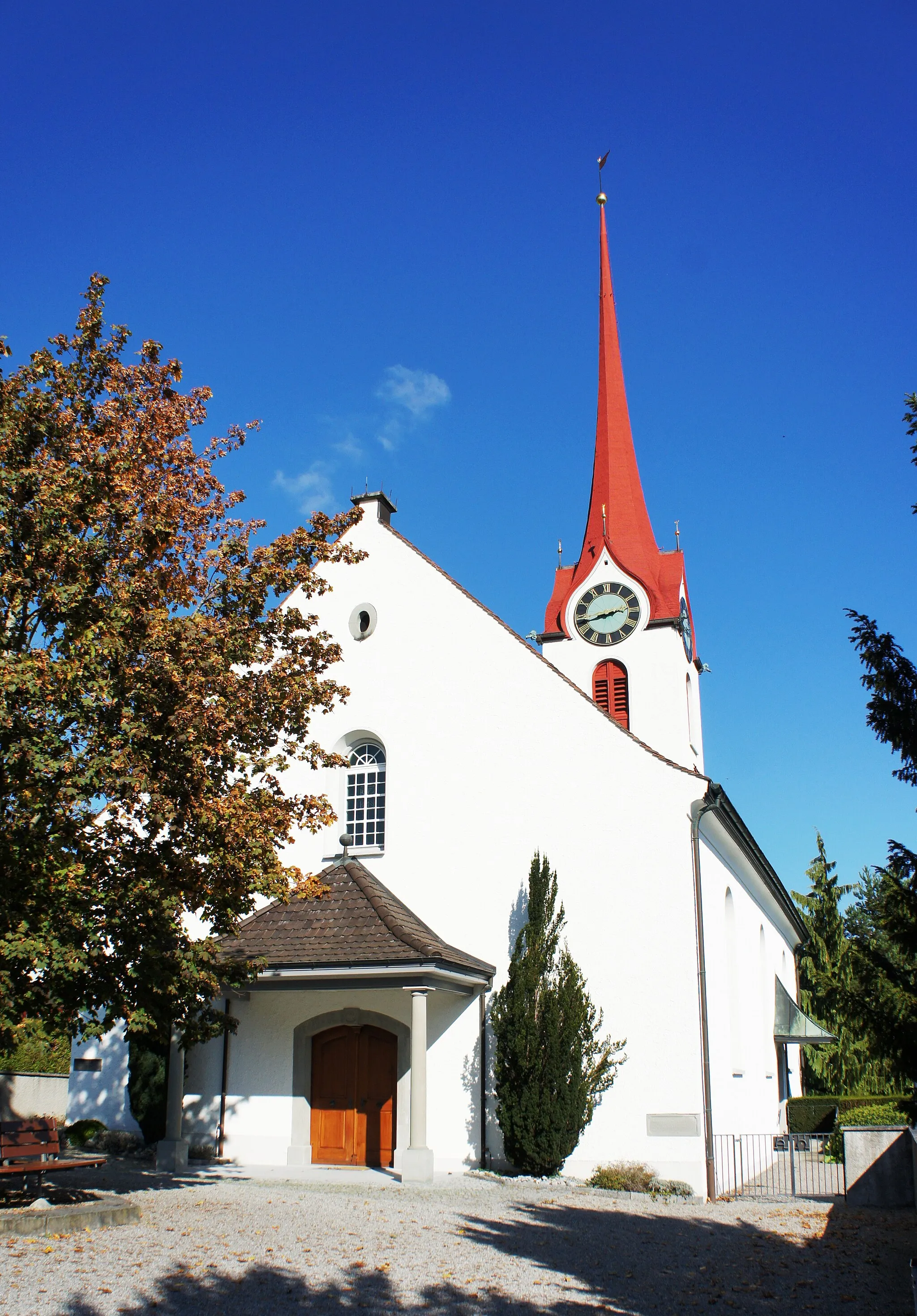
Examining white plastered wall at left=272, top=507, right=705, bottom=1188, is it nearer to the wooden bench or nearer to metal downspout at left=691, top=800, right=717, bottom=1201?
metal downspout at left=691, top=800, right=717, bottom=1201

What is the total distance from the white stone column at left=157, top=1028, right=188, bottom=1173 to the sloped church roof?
5.67 ft

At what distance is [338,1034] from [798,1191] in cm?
762

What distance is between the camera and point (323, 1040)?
58.9 ft

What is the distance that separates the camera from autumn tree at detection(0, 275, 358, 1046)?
10.5m

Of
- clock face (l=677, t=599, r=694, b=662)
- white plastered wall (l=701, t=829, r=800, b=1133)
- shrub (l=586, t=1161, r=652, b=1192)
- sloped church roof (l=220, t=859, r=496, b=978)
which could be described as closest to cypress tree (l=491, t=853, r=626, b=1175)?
shrub (l=586, t=1161, r=652, b=1192)

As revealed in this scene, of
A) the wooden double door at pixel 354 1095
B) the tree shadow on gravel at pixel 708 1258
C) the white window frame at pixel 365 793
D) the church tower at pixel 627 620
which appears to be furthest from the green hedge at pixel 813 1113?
the white window frame at pixel 365 793

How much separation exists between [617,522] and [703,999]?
15.7m

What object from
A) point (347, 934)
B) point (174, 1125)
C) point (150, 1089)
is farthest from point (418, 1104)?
point (150, 1089)

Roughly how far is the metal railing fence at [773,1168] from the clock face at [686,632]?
11142mm

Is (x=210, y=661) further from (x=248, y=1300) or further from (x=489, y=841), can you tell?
(x=489, y=841)

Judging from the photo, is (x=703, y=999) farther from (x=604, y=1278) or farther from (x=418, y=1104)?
(x=604, y=1278)

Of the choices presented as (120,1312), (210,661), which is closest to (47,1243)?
(120,1312)

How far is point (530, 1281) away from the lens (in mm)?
8945

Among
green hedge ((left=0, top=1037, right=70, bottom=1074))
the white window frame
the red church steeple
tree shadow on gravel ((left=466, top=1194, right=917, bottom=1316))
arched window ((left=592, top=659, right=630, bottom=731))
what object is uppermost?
the red church steeple
